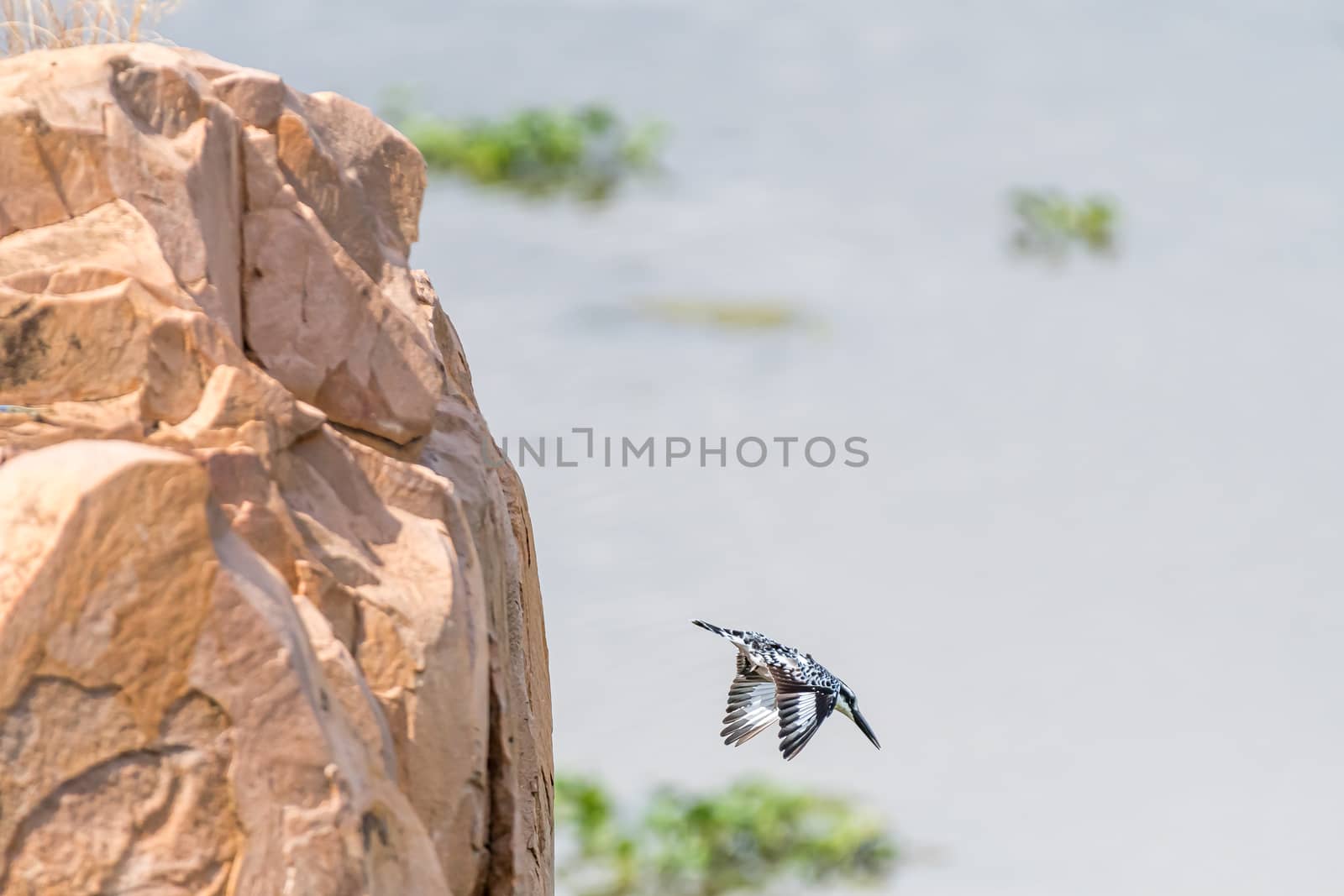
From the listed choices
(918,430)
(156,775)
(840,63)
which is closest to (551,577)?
(918,430)

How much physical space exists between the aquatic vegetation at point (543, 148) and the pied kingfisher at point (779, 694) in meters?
9.22

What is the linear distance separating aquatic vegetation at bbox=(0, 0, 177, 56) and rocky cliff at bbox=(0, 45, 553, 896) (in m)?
0.41

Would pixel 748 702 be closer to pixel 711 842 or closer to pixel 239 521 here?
pixel 239 521

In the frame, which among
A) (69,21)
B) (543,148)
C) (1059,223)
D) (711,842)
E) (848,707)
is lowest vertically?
(711,842)

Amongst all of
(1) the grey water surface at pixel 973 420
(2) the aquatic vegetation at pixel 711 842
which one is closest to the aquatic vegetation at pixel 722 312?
(1) the grey water surface at pixel 973 420

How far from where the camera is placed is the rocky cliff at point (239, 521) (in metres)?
3.28

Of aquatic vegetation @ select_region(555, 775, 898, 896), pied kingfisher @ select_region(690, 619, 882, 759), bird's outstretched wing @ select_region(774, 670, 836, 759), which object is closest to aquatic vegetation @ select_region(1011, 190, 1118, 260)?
aquatic vegetation @ select_region(555, 775, 898, 896)

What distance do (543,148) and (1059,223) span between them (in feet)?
14.3

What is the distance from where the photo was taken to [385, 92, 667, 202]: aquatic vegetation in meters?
14.8

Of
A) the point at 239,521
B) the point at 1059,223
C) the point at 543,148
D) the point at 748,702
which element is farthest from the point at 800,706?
the point at 1059,223

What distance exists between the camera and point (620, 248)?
14844 mm

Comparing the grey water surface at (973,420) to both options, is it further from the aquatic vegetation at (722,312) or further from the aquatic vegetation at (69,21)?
the aquatic vegetation at (69,21)

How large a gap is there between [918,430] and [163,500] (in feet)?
35.7

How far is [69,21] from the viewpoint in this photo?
4.62m
